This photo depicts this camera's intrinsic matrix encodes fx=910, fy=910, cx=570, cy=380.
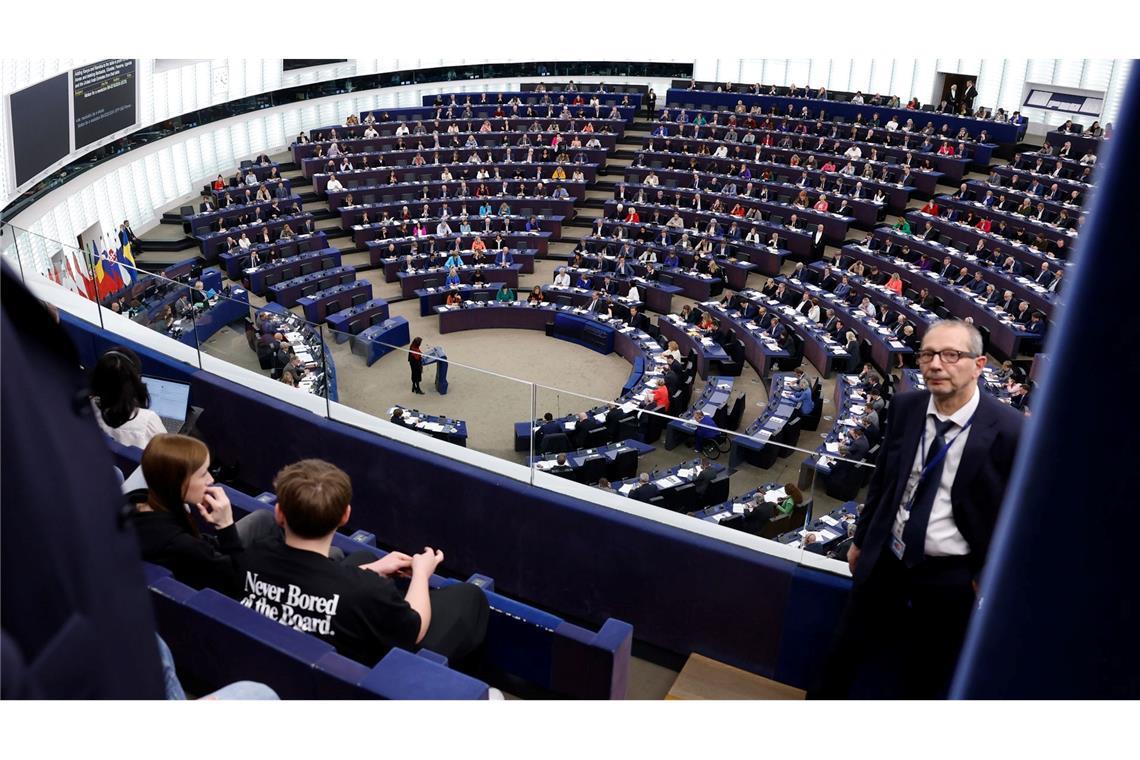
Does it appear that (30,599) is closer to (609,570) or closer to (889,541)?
(889,541)

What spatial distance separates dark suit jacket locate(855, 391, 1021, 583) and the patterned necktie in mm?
56

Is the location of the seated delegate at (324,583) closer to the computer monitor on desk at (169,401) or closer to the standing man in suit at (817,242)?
the computer monitor on desk at (169,401)

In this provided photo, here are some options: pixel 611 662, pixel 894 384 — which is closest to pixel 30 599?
pixel 611 662

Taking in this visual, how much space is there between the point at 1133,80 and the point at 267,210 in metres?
21.3

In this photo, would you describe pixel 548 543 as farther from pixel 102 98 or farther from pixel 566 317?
pixel 102 98

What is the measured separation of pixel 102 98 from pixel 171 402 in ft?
47.5

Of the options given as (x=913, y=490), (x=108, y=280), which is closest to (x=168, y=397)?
(x=108, y=280)

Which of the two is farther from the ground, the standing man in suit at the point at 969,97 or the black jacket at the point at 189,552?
the standing man in suit at the point at 969,97

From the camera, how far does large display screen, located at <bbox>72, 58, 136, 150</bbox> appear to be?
17.8m

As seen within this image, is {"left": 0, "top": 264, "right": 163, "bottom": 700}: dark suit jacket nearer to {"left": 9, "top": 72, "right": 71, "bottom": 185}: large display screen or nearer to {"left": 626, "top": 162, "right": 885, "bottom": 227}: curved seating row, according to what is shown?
{"left": 9, "top": 72, "right": 71, "bottom": 185}: large display screen

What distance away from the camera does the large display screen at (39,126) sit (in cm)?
1570

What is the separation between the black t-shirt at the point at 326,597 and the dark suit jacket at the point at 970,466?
70.8 inches

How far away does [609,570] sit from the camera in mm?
6105

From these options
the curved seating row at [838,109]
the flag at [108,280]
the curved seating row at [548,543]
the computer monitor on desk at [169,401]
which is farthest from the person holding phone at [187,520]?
the curved seating row at [838,109]
